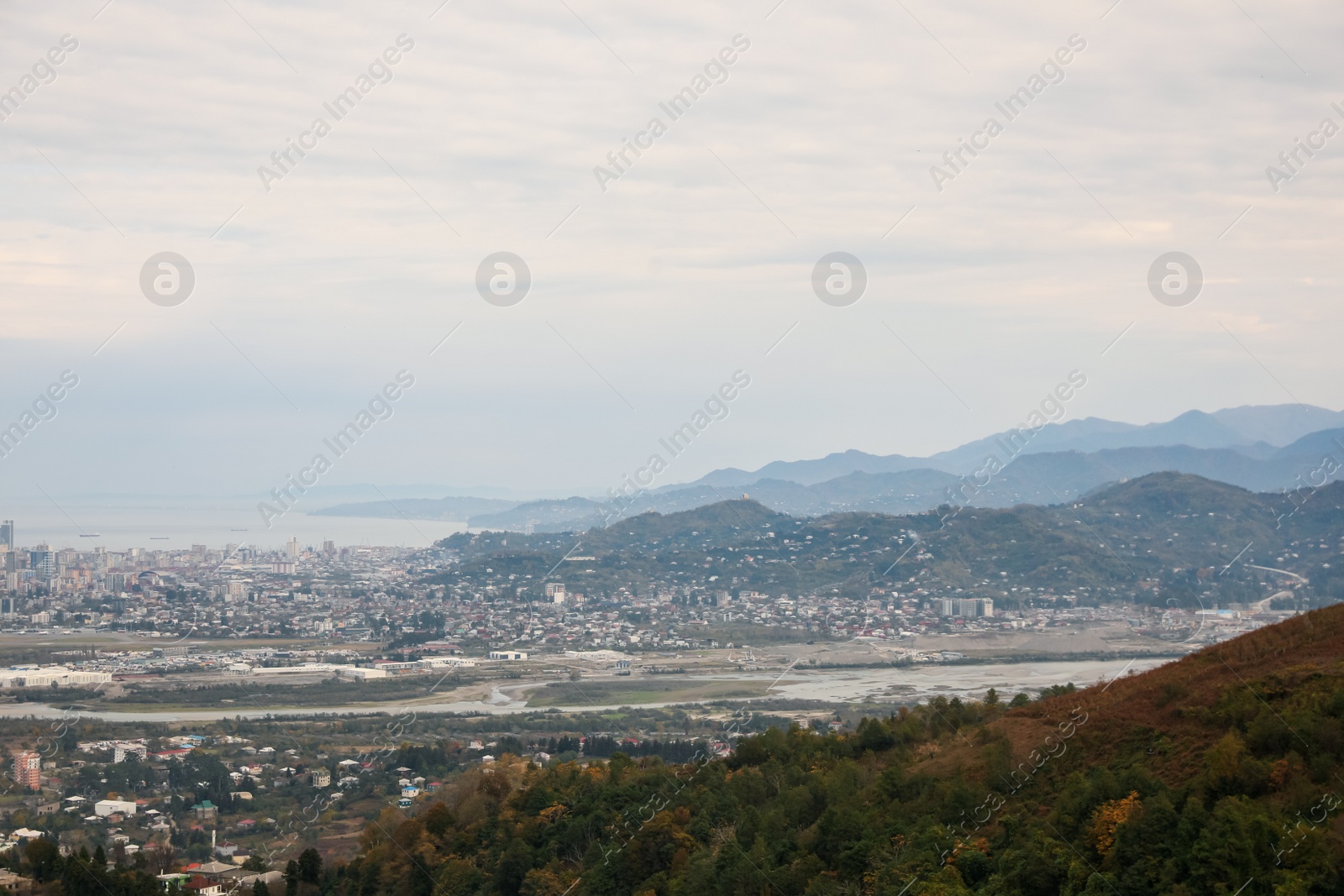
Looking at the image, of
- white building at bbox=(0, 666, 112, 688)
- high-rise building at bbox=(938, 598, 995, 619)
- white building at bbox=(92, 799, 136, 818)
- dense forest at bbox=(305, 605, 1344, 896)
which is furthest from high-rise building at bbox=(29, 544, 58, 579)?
dense forest at bbox=(305, 605, 1344, 896)

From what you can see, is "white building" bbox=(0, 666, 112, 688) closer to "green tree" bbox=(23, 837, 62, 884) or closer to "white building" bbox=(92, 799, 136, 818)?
"white building" bbox=(92, 799, 136, 818)

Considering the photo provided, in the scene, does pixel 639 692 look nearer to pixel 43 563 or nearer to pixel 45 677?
pixel 45 677

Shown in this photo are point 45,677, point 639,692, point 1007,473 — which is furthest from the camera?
point 1007,473

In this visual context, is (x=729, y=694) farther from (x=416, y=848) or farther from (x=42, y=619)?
(x=42, y=619)

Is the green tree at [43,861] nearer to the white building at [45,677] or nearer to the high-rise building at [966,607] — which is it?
the white building at [45,677]

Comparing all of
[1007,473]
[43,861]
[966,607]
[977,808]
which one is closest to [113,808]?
[43,861]
